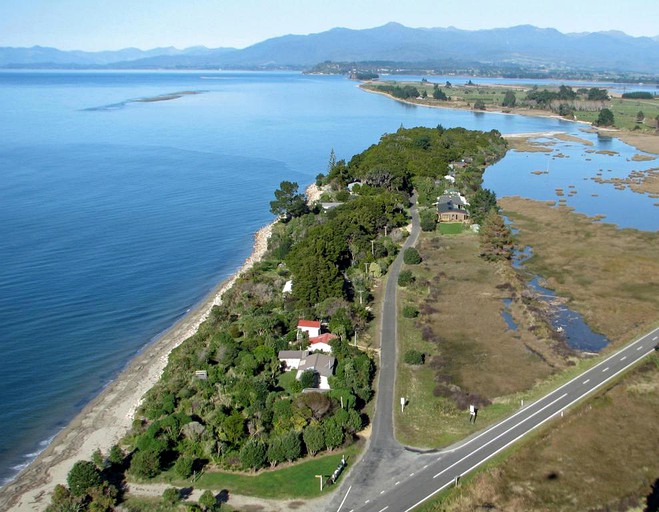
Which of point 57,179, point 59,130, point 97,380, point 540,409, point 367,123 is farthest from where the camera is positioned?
point 367,123

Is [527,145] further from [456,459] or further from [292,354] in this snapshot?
[456,459]

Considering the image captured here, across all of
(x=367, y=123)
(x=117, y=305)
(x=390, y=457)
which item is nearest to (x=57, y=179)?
(x=117, y=305)

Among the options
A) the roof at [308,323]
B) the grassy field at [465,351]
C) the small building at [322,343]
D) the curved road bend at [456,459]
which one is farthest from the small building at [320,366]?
the curved road bend at [456,459]

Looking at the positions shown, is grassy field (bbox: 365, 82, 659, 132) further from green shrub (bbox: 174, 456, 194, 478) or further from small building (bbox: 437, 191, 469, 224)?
green shrub (bbox: 174, 456, 194, 478)

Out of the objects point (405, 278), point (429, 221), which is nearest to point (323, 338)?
point (405, 278)

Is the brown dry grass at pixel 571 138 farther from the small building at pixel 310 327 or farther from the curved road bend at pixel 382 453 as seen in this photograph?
the small building at pixel 310 327

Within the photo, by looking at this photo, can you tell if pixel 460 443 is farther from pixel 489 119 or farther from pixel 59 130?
pixel 489 119

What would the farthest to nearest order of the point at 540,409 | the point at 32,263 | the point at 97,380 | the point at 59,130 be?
the point at 59,130
the point at 32,263
the point at 97,380
the point at 540,409
